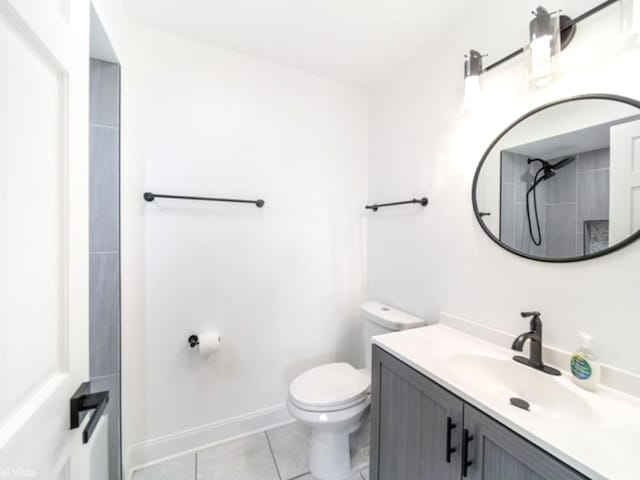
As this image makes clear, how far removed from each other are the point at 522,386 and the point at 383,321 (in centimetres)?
70

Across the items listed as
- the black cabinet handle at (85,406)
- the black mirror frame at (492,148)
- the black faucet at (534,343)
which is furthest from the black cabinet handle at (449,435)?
the black cabinet handle at (85,406)

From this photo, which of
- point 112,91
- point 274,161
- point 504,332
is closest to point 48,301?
point 112,91

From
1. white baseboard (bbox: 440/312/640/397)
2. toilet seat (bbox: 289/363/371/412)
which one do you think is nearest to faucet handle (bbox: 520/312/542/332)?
white baseboard (bbox: 440/312/640/397)

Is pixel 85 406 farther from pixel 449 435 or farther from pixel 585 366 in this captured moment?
pixel 585 366

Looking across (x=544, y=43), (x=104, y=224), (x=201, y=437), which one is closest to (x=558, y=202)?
(x=544, y=43)

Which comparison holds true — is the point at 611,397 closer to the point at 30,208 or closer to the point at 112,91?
the point at 30,208

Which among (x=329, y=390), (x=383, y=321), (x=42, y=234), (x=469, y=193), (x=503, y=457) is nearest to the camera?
(x=42, y=234)

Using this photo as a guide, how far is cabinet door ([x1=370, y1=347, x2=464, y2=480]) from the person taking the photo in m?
0.92

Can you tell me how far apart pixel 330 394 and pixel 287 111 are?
5.62ft

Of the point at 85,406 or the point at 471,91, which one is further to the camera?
the point at 471,91

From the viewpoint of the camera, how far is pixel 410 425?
3.54 feet

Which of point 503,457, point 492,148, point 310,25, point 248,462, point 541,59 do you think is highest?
point 310,25

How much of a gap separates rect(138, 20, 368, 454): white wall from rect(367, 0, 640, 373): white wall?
30 cm

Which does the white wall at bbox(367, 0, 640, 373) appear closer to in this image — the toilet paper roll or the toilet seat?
the toilet seat
